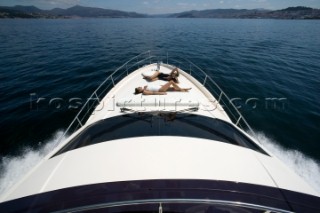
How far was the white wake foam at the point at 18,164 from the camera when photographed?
5840 millimetres

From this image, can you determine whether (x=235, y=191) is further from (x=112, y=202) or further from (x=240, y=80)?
(x=240, y=80)

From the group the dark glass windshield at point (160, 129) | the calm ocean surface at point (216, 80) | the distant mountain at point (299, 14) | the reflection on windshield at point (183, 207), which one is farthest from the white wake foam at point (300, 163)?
the distant mountain at point (299, 14)

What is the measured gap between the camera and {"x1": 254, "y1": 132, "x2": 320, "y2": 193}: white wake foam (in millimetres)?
5969

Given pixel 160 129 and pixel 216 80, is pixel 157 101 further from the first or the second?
pixel 216 80

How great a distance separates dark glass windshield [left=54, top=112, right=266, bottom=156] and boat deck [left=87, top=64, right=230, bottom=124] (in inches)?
24.2

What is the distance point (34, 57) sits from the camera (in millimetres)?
18766

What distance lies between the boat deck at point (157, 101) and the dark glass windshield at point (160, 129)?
615 mm

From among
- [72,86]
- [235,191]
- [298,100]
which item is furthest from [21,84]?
[298,100]

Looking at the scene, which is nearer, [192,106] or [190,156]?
[190,156]

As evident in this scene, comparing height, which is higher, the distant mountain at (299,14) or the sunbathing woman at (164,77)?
the distant mountain at (299,14)

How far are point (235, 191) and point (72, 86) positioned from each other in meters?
12.0

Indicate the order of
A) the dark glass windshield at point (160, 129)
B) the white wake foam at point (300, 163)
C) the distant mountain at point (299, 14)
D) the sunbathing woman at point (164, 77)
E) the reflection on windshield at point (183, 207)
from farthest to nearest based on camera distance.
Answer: the distant mountain at point (299, 14)
the sunbathing woman at point (164, 77)
the white wake foam at point (300, 163)
the dark glass windshield at point (160, 129)
the reflection on windshield at point (183, 207)

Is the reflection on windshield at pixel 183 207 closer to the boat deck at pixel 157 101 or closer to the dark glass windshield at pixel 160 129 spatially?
the dark glass windshield at pixel 160 129

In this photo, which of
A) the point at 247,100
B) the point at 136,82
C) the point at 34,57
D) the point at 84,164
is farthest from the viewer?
the point at 34,57
